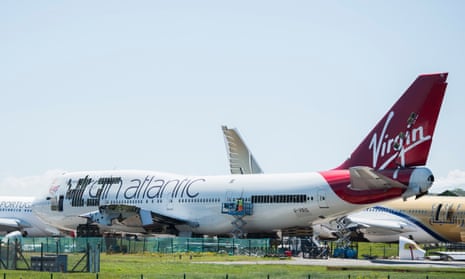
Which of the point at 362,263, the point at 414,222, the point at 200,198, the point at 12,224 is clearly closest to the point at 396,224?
the point at 414,222

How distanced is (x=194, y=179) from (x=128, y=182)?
6022mm

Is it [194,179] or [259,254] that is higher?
[194,179]

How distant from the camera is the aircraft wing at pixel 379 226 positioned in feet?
219

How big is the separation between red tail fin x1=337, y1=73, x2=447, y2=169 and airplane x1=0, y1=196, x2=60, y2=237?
41.2 meters

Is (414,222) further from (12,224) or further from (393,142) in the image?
(12,224)

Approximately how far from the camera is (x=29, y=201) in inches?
3319

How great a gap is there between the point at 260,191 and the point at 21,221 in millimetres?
35423

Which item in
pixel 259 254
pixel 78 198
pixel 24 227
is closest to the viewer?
pixel 259 254

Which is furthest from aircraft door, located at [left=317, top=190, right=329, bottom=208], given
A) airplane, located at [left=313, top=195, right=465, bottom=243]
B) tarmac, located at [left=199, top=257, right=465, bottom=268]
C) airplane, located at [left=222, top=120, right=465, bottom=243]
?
airplane, located at [left=313, top=195, right=465, bottom=243]

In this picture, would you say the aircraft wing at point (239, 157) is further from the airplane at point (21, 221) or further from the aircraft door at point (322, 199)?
the aircraft door at point (322, 199)

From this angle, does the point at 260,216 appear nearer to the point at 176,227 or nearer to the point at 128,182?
the point at 176,227

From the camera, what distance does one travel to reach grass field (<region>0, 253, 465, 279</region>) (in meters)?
34.6

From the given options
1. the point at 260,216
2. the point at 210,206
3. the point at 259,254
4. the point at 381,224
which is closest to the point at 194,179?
the point at 210,206

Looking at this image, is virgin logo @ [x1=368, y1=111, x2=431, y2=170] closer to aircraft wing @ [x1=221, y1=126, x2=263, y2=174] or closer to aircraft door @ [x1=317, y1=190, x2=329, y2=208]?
aircraft door @ [x1=317, y1=190, x2=329, y2=208]
